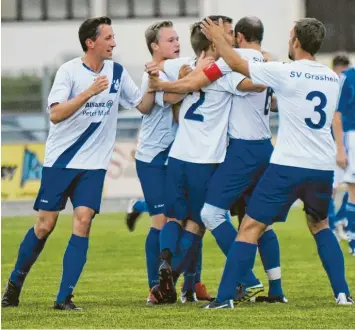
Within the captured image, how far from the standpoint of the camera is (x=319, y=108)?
986cm

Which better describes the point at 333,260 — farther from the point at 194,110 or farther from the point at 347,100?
the point at 347,100

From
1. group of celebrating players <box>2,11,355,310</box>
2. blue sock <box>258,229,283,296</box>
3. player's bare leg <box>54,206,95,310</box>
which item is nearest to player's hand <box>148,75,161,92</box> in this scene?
group of celebrating players <box>2,11,355,310</box>

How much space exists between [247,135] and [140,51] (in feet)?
137

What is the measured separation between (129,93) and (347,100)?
4.88 meters

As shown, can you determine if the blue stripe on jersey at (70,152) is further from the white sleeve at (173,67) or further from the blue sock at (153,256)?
the blue sock at (153,256)

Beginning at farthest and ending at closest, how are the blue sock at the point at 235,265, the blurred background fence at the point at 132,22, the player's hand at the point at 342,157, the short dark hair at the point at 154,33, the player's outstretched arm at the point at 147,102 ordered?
the blurred background fence at the point at 132,22 < the player's hand at the point at 342,157 < the short dark hair at the point at 154,33 < the player's outstretched arm at the point at 147,102 < the blue sock at the point at 235,265

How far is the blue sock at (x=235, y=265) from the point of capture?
32.7ft

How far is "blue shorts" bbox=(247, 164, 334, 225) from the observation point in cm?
984

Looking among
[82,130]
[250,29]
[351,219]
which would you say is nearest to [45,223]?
[82,130]

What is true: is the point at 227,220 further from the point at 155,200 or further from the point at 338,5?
the point at 338,5

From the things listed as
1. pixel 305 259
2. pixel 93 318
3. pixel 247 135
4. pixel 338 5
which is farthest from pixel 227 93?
pixel 338 5

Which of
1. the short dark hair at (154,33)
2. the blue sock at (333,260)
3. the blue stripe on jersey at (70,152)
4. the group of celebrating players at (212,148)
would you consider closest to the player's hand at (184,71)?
the group of celebrating players at (212,148)

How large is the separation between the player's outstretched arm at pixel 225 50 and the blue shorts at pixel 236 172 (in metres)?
0.78

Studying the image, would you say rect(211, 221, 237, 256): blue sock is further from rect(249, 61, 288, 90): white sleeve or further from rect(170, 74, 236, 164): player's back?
rect(249, 61, 288, 90): white sleeve
